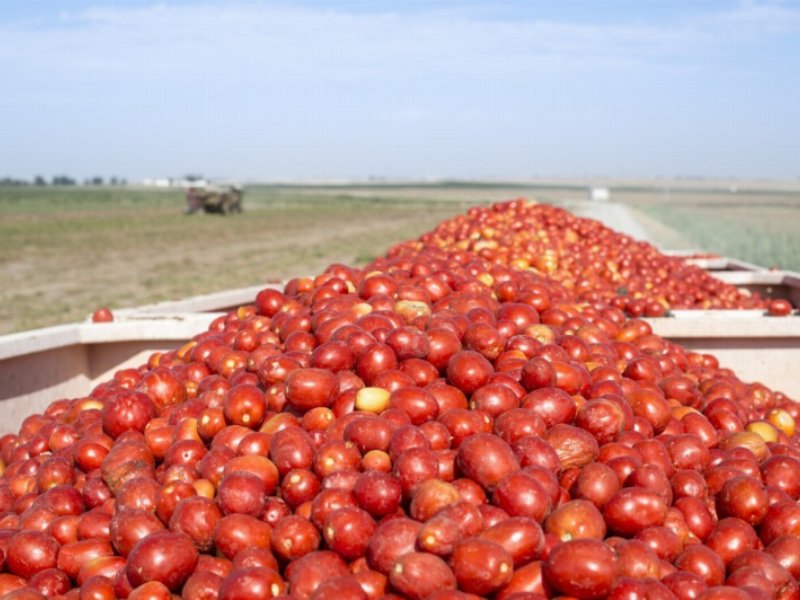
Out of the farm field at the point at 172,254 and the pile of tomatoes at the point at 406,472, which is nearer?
the pile of tomatoes at the point at 406,472

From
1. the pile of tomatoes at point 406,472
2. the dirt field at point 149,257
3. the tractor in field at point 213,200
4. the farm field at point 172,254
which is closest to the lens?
the pile of tomatoes at point 406,472

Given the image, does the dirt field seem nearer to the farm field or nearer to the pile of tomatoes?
the farm field

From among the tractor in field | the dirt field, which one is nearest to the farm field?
the dirt field

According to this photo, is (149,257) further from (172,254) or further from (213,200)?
(213,200)

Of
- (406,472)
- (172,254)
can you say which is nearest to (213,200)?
(172,254)

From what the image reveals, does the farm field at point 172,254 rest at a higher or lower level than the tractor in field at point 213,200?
lower

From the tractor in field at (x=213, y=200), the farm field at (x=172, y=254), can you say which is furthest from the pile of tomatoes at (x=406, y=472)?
the tractor in field at (x=213, y=200)

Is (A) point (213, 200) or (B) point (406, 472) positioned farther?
(A) point (213, 200)

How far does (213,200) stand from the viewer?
54.4m

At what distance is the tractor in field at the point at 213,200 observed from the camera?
5381 centimetres

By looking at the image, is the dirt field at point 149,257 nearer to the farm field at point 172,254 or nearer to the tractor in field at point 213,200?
the farm field at point 172,254

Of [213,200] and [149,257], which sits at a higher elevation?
[213,200]

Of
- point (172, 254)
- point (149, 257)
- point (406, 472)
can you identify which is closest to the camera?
point (406, 472)

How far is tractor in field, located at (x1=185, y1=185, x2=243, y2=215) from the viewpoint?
177 feet
